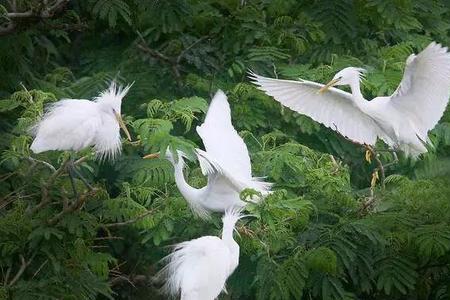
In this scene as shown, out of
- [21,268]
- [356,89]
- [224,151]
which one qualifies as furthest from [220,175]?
[356,89]

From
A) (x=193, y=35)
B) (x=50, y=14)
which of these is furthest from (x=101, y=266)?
(x=193, y=35)

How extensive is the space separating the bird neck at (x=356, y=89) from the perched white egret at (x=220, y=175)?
3.51ft

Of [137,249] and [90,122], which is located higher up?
[90,122]

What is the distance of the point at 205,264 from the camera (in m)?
6.00

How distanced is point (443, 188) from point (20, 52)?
2794 millimetres

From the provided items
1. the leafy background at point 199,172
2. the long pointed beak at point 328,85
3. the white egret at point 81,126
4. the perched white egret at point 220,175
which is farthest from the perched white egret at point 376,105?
the white egret at point 81,126

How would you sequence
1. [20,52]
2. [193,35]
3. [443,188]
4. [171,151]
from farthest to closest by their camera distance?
[193,35] → [20,52] → [443,188] → [171,151]

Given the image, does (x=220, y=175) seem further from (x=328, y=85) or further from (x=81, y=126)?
(x=328, y=85)

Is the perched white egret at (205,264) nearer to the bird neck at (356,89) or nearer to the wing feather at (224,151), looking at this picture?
the wing feather at (224,151)

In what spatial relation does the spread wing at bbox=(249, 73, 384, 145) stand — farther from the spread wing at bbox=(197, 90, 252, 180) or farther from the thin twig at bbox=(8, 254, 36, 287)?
the thin twig at bbox=(8, 254, 36, 287)

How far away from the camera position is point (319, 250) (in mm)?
6559

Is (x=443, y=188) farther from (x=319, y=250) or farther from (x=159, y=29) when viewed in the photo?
(x=159, y=29)

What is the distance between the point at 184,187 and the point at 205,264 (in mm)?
919

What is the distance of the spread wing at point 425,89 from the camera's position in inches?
286
